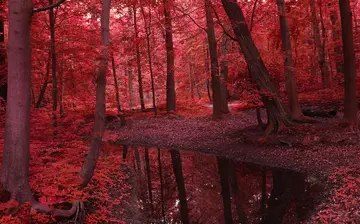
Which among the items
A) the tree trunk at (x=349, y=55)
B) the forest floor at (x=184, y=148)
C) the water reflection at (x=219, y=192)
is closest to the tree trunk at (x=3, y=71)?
the forest floor at (x=184, y=148)

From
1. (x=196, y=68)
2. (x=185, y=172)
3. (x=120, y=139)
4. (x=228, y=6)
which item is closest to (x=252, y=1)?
(x=228, y=6)

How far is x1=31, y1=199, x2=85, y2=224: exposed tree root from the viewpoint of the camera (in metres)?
5.87

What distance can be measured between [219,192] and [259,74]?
5793 mm

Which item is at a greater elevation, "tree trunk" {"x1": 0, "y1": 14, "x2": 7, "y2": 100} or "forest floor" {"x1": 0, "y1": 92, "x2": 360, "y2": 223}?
"tree trunk" {"x1": 0, "y1": 14, "x2": 7, "y2": 100}

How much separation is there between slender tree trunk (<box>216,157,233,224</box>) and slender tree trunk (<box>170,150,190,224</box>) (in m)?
1.04

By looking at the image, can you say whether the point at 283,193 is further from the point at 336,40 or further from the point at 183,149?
the point at 336,40

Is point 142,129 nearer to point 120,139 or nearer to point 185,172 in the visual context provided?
point 120,139

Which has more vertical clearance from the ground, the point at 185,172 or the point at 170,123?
the point at 170,123

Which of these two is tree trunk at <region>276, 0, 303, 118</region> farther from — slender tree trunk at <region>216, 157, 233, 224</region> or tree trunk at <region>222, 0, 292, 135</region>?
slender tree trunk at <region>216, 157, 233, 224</region>

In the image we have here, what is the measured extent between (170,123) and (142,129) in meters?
1.84

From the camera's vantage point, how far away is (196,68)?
37344 millimetres

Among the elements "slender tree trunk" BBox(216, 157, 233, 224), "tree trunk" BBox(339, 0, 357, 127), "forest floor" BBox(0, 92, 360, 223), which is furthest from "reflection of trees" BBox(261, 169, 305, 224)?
"tree trunk" BBox(339, 0, 357, 127)

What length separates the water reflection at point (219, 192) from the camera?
24.6 feet

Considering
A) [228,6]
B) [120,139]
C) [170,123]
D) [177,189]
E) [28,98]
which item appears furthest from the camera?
[170,123]
